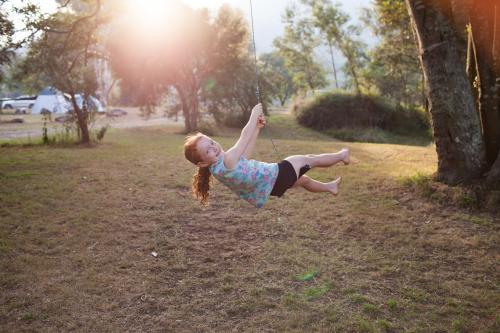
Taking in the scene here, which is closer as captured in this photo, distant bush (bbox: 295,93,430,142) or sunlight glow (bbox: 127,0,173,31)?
sunlight glow (bbox: 127,0,173,31)

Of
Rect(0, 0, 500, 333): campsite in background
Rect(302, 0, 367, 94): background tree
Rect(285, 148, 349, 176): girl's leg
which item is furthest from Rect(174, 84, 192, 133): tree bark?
Rect(285, 148, 349, 176): girl's leg

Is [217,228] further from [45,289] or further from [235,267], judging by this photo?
[45,289]

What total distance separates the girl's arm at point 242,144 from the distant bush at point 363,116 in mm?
17102

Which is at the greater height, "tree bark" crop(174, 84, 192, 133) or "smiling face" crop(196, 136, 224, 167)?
"tree bark" crop(174, 84, 192, 133)

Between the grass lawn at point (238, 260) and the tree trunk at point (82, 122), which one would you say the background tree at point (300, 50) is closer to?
the tree trunk at point (82, 122)

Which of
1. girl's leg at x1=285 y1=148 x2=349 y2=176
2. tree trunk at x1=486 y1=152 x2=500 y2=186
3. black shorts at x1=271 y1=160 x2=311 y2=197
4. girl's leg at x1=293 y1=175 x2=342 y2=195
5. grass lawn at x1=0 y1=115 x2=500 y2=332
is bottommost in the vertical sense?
grass lawn at x1=0 y1=115 x2=500 y2=332

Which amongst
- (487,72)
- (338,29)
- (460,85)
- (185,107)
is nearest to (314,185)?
(460,85)

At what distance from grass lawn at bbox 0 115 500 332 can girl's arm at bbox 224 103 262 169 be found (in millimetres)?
1266

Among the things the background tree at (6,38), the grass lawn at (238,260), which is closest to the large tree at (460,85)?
the grass lawn at (238,260)

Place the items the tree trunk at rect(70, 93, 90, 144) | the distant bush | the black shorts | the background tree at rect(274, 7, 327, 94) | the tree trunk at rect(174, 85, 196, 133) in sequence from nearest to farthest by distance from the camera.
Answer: the black shorts
the tree trunk at rect(70, 93, 90, 144)
the tree trunk at rect(174, 85, 196, 133)
the distant bush
the background tree at rect(274, 7, 327, 94)

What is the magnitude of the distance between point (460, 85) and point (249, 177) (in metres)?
3.74

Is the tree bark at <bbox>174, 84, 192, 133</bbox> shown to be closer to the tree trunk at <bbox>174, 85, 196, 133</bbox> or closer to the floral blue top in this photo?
the tree trunk at <bbox>174, 85, 196, 133</bbox>

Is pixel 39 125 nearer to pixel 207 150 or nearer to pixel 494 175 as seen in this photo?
pixel 207 150

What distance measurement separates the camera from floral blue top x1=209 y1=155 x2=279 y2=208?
153 inches
